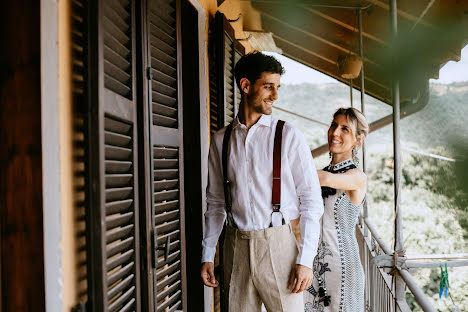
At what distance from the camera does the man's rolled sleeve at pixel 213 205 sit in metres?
1.93

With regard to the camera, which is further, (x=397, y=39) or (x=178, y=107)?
(x=178, y=107)

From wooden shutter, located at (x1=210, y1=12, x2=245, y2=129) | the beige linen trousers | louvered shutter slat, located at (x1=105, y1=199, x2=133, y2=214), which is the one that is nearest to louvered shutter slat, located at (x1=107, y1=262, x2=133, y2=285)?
louvered shutter slat, located at (x1=105, y1=199, x2=133, y2=214)

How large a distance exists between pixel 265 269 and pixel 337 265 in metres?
0.53

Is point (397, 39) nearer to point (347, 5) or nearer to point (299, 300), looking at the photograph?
point (299, 300)

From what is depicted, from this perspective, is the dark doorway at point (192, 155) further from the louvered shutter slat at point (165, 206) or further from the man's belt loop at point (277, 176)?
the man's belt loop at point (277, 176)

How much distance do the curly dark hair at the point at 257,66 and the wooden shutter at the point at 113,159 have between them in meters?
0.55

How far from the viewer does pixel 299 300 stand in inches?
67.9

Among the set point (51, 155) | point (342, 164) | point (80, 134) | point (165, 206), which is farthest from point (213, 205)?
point (51, 155)

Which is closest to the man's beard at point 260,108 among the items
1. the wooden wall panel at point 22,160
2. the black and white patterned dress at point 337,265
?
the black and white patterned dress at point 337,265

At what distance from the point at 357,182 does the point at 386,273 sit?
1.83ft

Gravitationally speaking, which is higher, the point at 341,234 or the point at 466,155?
the point at 466,155

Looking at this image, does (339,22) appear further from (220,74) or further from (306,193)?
(306,193)

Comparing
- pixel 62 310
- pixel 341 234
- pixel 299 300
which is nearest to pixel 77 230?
pixel 62 310

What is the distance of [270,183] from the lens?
173 cm
